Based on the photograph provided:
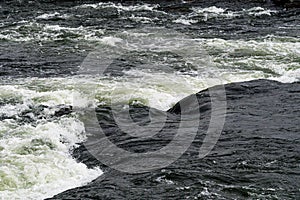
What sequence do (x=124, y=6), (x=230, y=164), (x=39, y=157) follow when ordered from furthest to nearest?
(x=124, y=6)
(x=39, y=157)
(x=230, y=164)

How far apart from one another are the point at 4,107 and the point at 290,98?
4.33 metres

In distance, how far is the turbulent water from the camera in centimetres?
578

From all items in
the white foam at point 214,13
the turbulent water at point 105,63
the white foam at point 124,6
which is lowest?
the turbulent water at point 105,63

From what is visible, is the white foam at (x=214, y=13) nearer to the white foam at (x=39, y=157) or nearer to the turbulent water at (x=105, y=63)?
the turbulent water at (x=105, y=63)

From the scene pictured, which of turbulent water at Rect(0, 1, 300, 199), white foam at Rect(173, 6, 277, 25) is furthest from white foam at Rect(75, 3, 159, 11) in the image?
white foam at Rect(173, 6, 277, 25)

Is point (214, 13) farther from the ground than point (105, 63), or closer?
farther from the ground

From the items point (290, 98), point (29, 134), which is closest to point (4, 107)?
point (29, 134)

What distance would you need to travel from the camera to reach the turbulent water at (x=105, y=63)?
19.0 feet

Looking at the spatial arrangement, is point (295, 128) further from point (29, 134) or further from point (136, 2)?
point (136, 2)

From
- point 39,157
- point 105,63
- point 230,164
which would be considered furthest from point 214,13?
point 230,164

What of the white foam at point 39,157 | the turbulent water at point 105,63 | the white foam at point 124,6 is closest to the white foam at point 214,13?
the turbulent water at point 105,63

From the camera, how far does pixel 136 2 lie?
18922 millimetres

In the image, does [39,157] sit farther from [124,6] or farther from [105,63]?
[124,6]

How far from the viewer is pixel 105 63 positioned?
11078mm
